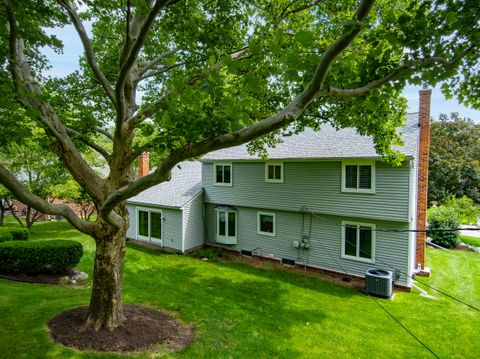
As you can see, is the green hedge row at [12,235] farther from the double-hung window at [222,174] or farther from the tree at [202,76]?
the double-hung window at [222,174]

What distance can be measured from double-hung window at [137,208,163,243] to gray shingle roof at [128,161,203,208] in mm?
701

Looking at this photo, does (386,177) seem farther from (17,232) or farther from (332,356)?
(17,232)

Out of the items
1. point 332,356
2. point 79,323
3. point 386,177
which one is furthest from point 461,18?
point 386,177

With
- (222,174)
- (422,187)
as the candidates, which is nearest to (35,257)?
(222,174)

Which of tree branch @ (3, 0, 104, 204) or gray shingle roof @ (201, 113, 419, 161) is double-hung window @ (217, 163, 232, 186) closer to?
gray shingle roof @ (201, 113, 419, 161)

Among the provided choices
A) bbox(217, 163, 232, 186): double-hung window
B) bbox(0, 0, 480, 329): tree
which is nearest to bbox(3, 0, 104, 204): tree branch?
bbox(0, 0, 480, 329): tree

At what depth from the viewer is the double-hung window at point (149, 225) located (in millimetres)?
17984

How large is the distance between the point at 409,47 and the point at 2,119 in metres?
6.64

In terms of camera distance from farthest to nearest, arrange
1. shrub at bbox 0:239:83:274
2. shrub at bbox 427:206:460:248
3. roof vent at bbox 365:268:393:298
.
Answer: shrub at bbox 427:206:460:248
roof vent at bbox 365:268:393:298
shrub at bbox 0:239:83:274

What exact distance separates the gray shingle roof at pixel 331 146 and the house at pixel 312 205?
4cm

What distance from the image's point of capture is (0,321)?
21.2 feet

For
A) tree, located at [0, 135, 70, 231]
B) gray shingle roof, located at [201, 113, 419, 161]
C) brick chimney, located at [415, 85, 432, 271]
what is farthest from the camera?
tree, located at [0, 135, 70, 231]

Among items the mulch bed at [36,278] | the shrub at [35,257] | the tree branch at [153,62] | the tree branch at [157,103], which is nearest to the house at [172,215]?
the shrub at [35,257]

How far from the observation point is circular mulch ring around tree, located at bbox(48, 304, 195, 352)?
562 cm
